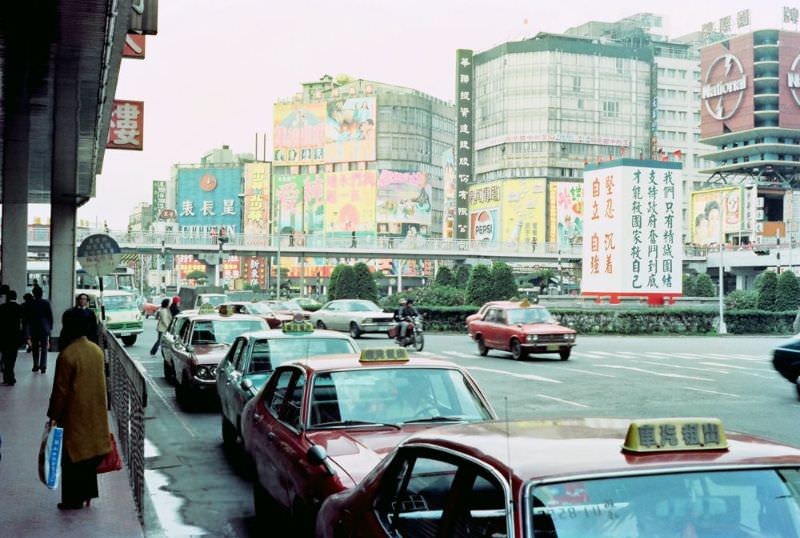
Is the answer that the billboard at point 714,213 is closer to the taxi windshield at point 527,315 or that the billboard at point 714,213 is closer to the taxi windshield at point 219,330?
the taxi windshield at point 527,315

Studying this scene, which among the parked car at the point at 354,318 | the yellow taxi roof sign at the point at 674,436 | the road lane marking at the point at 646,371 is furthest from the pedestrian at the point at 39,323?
the parked car at the point at 354,318

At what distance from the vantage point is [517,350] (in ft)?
86.0

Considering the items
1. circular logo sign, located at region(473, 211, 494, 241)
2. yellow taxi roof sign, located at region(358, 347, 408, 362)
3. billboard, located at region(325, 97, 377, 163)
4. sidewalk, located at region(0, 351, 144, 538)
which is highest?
billboard, located at region(325, 97, 377, 163)

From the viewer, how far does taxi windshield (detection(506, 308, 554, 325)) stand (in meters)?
27.1

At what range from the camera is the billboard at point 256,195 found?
463 feet

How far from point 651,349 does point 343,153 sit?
106 m

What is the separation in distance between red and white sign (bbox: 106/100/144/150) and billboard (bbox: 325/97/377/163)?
113798 mm

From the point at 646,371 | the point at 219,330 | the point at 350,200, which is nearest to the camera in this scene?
the point at 219,330

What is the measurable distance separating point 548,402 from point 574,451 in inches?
515

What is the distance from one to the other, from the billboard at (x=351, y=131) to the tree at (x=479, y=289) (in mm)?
84632

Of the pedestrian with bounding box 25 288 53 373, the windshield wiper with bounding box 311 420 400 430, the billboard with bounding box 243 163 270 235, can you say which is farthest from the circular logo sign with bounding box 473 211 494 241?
the windshield wiper with bounding box 311 420 400 430

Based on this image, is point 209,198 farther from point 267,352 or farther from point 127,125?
point 267,352

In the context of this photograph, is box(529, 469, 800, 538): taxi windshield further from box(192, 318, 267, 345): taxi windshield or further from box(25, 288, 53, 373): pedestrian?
box(25, 288, 53, 373): pedestrian

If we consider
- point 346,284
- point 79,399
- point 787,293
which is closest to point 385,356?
point 79,399
